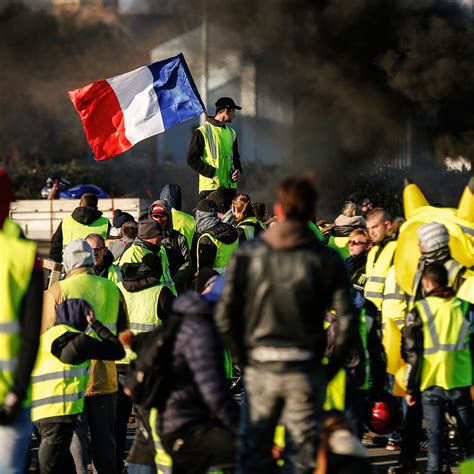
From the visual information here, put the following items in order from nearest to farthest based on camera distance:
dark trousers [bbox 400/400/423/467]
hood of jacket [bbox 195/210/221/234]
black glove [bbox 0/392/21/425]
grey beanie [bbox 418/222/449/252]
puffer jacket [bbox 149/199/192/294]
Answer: black glove [bbox 0/392/21/425] → grey beanie [bbox 418/222/449/252] → dark trousers [bbox 400/400/423/467] → puffer jacket [bbox 149/199/192/294] → hood of jacket [bbox 195/210/221/234]

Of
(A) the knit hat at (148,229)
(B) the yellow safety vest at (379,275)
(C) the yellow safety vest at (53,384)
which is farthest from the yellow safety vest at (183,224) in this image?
(C) the yellow safety vest at (53,384)

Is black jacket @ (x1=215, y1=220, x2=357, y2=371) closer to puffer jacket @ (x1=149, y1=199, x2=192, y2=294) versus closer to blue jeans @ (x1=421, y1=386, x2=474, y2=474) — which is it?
blue jeans @ (x1=421, y1=386, x2=474, y2=474)

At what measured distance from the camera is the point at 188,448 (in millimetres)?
5621

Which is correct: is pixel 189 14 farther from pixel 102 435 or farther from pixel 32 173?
pixel 102 435

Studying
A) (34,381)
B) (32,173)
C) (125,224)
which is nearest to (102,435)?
(34,381)

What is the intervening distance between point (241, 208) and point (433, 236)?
302 centimetres

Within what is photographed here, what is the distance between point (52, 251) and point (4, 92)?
65.9 ft

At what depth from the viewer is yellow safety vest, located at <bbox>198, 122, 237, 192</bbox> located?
37.7 feet

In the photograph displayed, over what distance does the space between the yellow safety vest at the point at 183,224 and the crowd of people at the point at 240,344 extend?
0.25m

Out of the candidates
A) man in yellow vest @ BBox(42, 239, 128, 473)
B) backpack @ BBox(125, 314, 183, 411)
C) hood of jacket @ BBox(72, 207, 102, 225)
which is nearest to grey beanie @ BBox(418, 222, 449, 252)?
man in yellow vest @ BBox(42, 239, 128, 473)

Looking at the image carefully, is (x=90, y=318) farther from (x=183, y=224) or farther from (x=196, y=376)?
(x=183, y=224)

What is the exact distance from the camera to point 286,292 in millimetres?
5406

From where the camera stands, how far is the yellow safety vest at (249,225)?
10.4 m

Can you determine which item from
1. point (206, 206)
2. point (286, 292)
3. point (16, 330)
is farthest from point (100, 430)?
point (206, 206)
